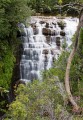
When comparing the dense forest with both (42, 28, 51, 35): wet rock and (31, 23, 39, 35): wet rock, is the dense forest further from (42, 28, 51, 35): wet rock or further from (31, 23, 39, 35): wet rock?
(42, 28, 51, 35): wet rock

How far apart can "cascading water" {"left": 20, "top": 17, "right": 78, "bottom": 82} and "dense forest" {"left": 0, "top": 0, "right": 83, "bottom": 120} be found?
0.54 m

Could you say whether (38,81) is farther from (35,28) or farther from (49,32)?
(35,28)

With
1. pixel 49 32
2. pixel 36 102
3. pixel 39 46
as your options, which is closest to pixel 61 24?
pixel 49 32

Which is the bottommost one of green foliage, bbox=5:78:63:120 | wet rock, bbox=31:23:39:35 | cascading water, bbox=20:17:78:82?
cascading water, bbox=20:17:78:82

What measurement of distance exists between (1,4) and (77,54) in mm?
7206

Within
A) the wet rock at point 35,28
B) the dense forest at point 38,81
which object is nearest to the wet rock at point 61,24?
the wet rock at point 35,28

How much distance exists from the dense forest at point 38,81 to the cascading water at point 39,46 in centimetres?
54

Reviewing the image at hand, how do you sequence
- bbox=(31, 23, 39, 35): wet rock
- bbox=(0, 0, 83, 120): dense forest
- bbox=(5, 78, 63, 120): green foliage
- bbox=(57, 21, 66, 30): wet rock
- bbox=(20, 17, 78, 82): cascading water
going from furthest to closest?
bbox=(57, 21, 66, 30): wet rock < bbox=(31, 23, 39, 35): wet rock < bbox=(20, 17, 78, 82): cascading water < bbox=(0, 0, 83, 120): dense forest < bbox=(5, 78, 63, 120): green foliage

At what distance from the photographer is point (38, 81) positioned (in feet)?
32.3

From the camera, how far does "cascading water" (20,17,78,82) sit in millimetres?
20172

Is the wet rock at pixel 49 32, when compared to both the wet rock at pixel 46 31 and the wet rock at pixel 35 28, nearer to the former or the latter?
the wet rock at pixel 46 31

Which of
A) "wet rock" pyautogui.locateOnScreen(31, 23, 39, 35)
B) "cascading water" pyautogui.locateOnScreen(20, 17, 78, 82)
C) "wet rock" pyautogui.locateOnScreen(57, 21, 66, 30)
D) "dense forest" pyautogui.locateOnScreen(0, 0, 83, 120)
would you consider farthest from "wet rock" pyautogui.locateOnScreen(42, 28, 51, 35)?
"dense forest" pyautogui.locateOnScreen(0, 0, 83, 120)

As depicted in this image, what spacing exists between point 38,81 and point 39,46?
11.3 meters

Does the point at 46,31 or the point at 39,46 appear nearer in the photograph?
the point at 39,46
